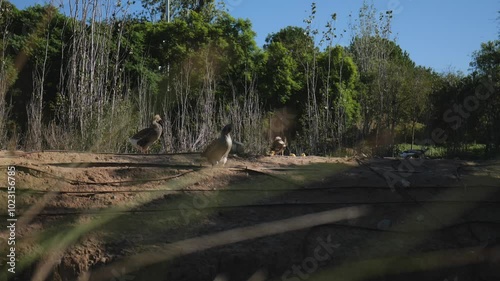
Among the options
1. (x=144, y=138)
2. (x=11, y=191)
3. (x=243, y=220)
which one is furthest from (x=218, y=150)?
(x=144, y=138)

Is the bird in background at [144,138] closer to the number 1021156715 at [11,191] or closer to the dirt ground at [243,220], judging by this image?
the dirt ground at [243,220]

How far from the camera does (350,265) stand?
573cm

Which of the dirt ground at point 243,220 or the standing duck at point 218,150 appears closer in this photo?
the dirt ground at point 243,220

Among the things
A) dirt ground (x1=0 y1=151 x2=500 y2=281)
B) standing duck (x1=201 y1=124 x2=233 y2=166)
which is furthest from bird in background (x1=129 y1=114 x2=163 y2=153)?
standing duck (x1=201 y1=124 x2=233 y2=166)

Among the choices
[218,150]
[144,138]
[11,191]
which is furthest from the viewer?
[144,138]

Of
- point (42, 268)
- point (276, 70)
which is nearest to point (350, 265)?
point (42, 268)

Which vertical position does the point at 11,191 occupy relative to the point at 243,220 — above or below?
above

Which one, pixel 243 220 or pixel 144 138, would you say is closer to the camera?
pixel 243 220

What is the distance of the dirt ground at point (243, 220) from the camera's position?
5305mm

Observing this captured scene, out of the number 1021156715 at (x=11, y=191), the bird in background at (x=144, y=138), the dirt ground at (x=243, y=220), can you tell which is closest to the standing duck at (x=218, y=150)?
the dirt ground at (x=243, y=220)

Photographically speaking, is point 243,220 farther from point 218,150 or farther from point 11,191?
point 11,191

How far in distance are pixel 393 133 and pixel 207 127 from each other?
864 centimetres

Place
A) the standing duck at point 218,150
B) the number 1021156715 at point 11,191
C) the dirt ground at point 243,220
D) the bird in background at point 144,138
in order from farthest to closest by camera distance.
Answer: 1. the bird in background at point 144,138
2. the standing duck at point 218,150
3. the number 1021156715 at point 11,191
4. the dirt ground at point 243,220

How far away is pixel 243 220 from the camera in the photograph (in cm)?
590
